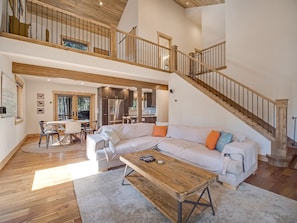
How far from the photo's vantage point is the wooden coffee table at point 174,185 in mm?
1559

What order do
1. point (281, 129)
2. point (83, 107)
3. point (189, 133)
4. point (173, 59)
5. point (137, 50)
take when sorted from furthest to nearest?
point (83, 107) → point (137, 50) → point (173, 59) → point (189, 133) → point (281, 129)

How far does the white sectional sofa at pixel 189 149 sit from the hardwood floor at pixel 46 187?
1.38 feet

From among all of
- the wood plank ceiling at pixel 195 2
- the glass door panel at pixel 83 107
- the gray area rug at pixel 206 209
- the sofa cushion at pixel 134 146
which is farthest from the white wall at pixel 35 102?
the wood plank ceiling at pixel 195 2

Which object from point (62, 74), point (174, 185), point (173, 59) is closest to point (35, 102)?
point (62, 74)

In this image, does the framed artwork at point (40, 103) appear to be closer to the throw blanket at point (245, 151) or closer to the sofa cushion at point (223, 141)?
the sofa cushion at point (223, 141)

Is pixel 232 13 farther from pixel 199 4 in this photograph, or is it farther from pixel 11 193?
pixel 11 193

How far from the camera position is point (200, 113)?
4898 mm

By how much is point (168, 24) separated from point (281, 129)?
6.19 metres

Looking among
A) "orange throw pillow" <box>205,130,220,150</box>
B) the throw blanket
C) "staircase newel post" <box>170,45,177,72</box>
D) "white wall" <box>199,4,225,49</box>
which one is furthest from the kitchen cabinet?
the throw blanket

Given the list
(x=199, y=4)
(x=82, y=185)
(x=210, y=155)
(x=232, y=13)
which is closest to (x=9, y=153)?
(x=82, y=185)

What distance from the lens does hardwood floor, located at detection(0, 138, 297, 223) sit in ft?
6.04

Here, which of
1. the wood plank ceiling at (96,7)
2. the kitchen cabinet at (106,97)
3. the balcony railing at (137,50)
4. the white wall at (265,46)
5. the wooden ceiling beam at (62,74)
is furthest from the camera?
the kitchen cabinet at (106,97)

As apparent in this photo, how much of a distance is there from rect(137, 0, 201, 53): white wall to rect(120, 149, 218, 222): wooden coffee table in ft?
18.5

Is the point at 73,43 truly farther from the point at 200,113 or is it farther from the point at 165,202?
the point at 165,202
